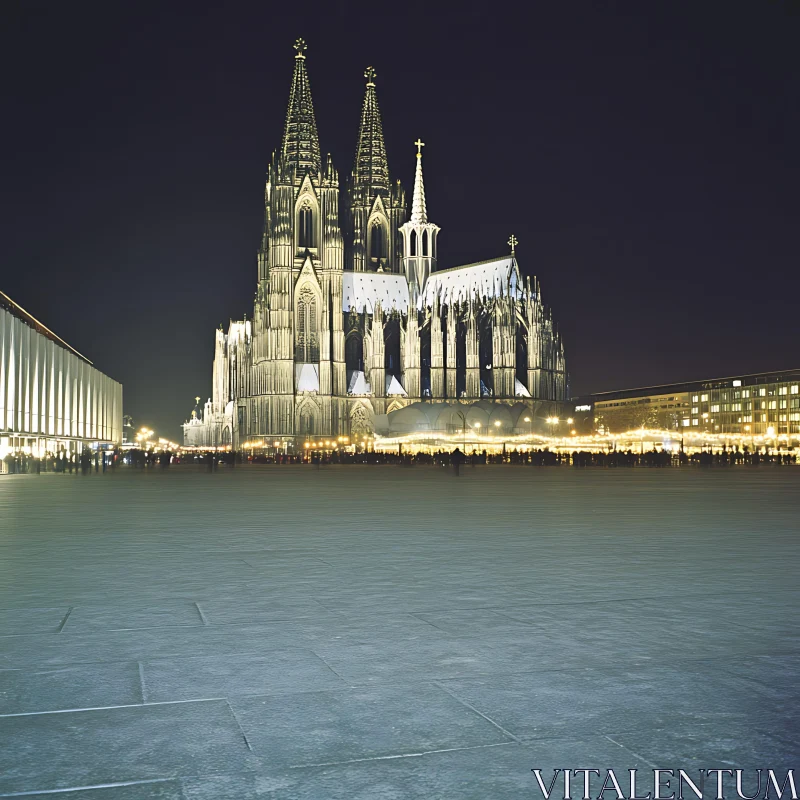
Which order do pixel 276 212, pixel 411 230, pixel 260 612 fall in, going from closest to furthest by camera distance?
pixel 260 612 → pixel 276 212 → pixel 411 230

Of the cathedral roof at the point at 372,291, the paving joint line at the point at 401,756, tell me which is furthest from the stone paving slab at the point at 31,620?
the cathedral roof at the point at 372,291

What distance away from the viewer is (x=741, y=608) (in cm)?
655

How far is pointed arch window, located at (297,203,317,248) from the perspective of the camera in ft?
287

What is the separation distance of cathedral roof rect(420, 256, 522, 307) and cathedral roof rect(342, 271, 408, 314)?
271 cm

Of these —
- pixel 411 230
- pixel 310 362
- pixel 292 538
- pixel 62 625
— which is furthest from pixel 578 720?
pixel 411 230

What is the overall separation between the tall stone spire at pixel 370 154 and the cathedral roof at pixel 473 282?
424 inches

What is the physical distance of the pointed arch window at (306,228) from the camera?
87625mm

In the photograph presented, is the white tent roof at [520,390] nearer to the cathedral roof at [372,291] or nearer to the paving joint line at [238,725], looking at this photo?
the cathedral roof at [372,291]

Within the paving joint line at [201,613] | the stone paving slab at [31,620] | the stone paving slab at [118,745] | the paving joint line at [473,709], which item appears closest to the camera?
the stone paving slab at [118,745]

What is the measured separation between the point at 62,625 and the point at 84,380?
6137cm

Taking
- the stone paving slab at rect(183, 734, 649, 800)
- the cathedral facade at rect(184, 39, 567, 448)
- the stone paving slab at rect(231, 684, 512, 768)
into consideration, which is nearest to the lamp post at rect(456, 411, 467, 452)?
the cathedral facade at rect(184, 39, 567, 448)

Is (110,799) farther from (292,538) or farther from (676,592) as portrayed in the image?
(292,538)

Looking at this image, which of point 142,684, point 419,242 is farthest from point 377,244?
point 142,684

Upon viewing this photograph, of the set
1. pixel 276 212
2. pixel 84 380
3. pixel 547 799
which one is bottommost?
pixel 547 799
